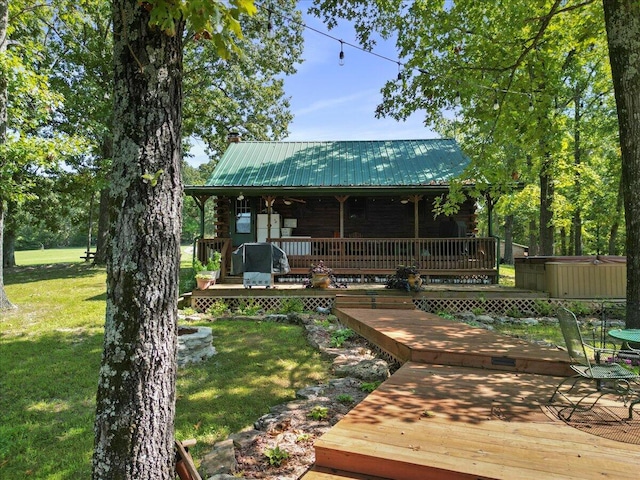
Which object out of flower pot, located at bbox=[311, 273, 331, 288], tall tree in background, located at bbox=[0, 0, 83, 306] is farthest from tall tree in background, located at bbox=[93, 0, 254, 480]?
tall tree in background, located at bbox=[0, 0, 83, 306]

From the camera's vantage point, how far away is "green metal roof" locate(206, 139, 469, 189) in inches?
537

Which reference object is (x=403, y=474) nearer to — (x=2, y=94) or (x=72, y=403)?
(x=72, y=403)

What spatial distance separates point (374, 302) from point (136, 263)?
27.1 ft

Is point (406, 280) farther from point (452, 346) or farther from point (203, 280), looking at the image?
point (203, 280)

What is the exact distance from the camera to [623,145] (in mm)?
6070

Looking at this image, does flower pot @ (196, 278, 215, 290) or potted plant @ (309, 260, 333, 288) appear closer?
flower pot @ (196, 278, 215, 290)

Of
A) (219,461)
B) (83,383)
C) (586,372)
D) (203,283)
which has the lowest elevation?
(83,383)

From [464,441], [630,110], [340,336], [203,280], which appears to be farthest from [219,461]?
[203,280]

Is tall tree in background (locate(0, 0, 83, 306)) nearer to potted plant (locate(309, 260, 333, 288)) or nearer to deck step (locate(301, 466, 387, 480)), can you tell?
potted plant (locate(309, 260, 333, 288))

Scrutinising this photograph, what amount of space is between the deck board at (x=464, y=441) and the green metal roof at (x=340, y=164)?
9.61 m

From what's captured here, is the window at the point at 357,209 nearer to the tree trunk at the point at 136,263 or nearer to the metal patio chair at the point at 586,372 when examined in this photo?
the metal patio chair at the point at 586,372

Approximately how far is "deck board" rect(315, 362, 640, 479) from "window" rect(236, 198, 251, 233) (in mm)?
11418

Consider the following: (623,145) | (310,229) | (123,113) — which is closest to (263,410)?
(123,113)

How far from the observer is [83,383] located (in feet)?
18.1
